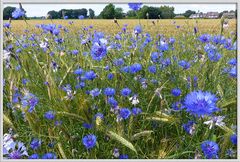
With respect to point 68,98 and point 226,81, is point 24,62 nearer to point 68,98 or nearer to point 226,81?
point 68,98

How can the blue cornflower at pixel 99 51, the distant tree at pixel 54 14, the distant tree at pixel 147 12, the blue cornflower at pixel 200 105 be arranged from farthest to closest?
the distant tree at pixel 147 12 → the distant tree at pixel 54 14 → the blue cornflower at pixel 99 51 → the blue cornflower at pixel 200 105

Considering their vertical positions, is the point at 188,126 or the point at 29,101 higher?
the point at 29,101

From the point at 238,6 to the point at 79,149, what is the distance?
33.0 inches

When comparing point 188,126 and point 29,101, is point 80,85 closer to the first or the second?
point 29,101

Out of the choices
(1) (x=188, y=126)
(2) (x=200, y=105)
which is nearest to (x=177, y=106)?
(1) (x=188, y=126)

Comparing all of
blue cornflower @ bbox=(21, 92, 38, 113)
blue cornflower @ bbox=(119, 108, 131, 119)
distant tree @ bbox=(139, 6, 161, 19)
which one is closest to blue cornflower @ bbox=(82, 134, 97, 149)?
blue cornflower @ bbox=(119, 108, 131, 119)

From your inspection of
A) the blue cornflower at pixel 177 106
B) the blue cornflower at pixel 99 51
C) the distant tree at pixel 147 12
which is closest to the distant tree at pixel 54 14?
the distant tree at pixel 147 12

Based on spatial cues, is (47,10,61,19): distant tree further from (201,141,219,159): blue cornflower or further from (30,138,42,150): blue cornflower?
(201,141,219,159): blue cornflower

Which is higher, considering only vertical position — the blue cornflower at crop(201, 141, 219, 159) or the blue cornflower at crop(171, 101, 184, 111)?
the blue cornflower at crop(171, 101, 184, 111)

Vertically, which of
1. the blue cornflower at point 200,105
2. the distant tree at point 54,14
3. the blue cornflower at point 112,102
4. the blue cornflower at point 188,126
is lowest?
the blue cornflower at point 188,126

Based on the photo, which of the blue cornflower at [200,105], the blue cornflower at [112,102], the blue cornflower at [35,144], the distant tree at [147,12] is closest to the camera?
the blue cornflower at [200,105]

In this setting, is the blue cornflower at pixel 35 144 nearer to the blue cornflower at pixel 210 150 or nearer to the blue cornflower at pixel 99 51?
the blue cornflower at pixel 99 51

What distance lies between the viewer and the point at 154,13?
242cm

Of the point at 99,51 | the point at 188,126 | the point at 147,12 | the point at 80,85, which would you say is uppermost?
the point at 147,12
